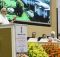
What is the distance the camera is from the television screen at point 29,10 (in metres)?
7.35

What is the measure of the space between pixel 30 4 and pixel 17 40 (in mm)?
7010

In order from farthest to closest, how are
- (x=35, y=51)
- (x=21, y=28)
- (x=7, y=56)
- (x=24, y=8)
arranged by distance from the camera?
(x=24, y=8) < (x=35, y=51) < (x=21, y=28) < (x=7, y=56)

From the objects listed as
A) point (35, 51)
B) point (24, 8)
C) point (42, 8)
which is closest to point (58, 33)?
point (42, 8)

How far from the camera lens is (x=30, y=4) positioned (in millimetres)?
7996

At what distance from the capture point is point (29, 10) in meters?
7.91

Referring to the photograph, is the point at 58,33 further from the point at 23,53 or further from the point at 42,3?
the point at 23,53

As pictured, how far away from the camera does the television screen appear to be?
289 inches

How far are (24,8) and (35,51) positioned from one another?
252 inches

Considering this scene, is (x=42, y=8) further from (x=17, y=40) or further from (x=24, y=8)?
(x=17, y=40)

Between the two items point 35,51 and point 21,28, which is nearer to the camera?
point 21,28

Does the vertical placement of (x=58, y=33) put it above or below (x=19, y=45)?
below

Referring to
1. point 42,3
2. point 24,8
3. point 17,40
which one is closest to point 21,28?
point 17,40

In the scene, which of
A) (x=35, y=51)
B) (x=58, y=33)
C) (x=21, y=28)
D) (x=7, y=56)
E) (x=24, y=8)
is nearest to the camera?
(x=7, y=56)

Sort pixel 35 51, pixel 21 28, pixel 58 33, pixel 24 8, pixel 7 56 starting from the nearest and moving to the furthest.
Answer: pixel 7 56
pixel 21 28
pixel 35 51
pixel 24 8
pixel 58 33
